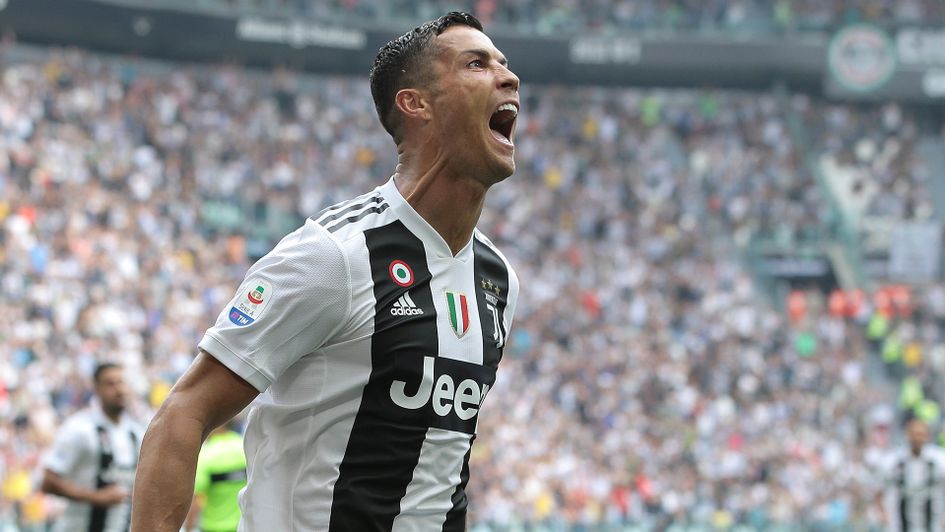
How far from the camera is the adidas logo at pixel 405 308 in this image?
8.96 ft

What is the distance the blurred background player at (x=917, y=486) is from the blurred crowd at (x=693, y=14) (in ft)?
59.9

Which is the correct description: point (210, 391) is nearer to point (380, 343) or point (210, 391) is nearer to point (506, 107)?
point (380, 343)

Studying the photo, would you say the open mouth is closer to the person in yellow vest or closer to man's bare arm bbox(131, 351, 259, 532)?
man's bare arm bbox(131, 351, 259, 532)

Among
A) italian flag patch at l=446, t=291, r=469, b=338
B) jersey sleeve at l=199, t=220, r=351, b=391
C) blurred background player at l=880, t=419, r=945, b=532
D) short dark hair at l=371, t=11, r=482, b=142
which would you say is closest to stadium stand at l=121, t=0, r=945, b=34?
blurred background player at l=880, t=419, r=945, b=532

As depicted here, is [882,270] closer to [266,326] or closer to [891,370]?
[891,370]

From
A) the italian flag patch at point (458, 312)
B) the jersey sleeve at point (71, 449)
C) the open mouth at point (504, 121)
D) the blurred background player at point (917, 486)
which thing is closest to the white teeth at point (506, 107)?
the open mouth at point (504, 121)

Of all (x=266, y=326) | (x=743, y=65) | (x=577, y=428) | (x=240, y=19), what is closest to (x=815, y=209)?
(x=743, y=65)

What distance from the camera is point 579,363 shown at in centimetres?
2045

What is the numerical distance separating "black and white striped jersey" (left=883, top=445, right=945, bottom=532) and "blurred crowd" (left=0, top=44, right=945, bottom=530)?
505 cm

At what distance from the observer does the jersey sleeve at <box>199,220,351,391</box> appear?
2566 millimetres

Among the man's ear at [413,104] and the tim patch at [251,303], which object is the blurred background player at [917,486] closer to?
the man's ear at [413,104]

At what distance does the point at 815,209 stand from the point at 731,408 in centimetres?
773

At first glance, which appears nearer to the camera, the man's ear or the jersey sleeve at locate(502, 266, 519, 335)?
the man's ear

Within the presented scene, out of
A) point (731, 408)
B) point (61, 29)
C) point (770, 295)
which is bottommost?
point (731, 408)
